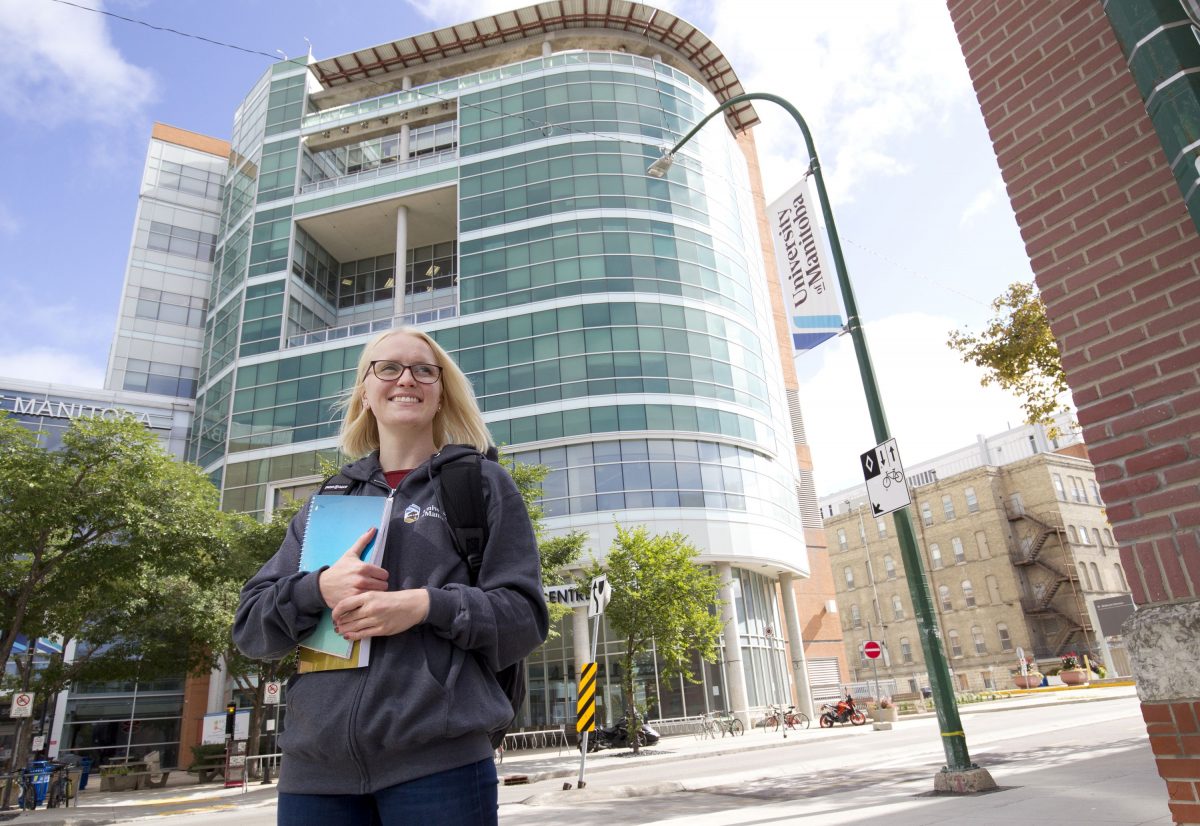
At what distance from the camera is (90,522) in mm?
18281

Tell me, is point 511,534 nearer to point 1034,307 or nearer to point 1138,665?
point 1138,665

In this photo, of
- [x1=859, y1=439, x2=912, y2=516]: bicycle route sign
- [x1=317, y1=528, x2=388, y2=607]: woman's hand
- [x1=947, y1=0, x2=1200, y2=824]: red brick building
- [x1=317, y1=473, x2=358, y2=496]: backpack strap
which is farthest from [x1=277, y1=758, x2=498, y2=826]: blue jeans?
[x1=859, y1=439, x2=912, y2=516]: bicycle route sign

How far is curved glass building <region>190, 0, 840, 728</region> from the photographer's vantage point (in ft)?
105

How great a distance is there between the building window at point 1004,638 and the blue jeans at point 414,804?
207ft

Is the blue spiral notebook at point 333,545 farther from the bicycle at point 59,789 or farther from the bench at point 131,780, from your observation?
the bench at point 131,780

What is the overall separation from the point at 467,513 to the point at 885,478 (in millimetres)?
7601

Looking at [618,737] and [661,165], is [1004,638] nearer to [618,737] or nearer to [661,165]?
[618,737]

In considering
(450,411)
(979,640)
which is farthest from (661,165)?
(979,640)

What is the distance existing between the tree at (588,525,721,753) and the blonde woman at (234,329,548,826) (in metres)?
22.3

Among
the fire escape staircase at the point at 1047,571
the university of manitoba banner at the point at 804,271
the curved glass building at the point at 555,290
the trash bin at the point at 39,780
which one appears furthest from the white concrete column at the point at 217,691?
the fire escape staircase at the point at 1047,571

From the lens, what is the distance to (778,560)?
33188 mm

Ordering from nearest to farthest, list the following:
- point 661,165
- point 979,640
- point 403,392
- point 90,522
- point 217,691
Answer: point 403,392 < point 661,165 < point 90,522 < point 217,691 < point 979,640

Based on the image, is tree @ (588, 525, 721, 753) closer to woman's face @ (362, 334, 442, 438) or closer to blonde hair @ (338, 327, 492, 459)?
blonde hair @ (338, 327, 492, 459)

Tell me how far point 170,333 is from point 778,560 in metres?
39.1
